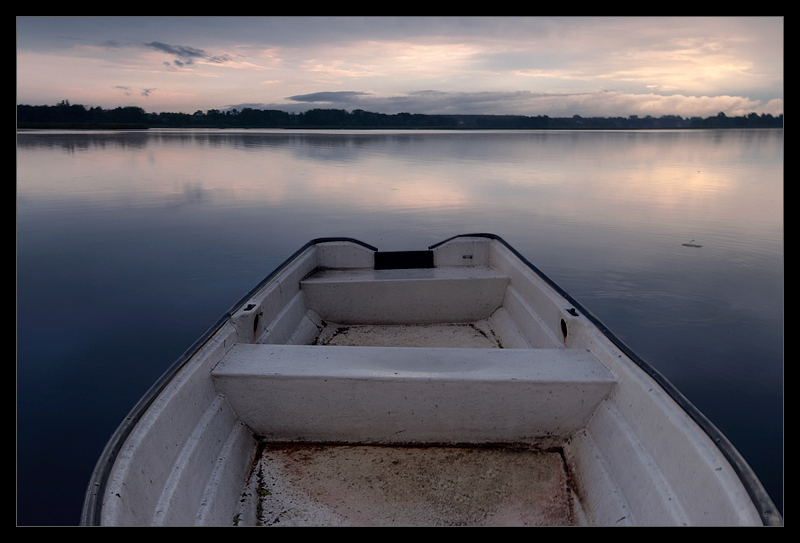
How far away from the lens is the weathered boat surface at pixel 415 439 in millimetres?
1815

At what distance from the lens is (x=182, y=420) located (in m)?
2.11

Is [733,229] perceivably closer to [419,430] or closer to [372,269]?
[372,269]

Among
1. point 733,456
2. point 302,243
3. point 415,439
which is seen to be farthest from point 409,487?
point 302,243

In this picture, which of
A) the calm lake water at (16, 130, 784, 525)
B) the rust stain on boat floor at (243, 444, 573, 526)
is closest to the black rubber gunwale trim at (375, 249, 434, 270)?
the calm lake water at (16, 130, 784, 525)

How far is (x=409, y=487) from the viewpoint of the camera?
2.35 m

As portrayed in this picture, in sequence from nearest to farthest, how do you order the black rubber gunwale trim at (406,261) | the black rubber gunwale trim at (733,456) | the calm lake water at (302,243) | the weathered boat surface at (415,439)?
the black rubber gunwale trim at (733,456)
the weathered boat surface at (415,439)
the calm lake water at (302,243)
the black rubber gunwale trim at (406,261)

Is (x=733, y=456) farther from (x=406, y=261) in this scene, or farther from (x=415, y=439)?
(x=406, y=261)

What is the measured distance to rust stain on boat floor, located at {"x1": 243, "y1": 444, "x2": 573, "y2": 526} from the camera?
220cm

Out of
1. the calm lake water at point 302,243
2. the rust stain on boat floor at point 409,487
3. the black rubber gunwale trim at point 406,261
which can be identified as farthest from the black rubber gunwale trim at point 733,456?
the black rubber gunwale trim at point 406,261

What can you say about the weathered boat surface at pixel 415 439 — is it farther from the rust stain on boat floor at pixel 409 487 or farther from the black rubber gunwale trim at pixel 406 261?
the black rubber gunwale trim at pixel 406 261

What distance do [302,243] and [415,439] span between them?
334 inches

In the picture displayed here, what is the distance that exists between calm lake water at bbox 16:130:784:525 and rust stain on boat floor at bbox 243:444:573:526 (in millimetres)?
1909
